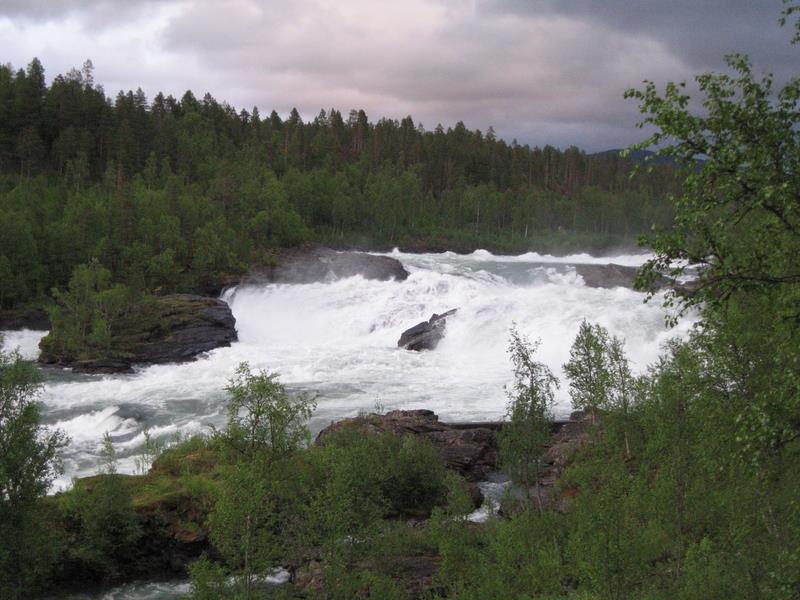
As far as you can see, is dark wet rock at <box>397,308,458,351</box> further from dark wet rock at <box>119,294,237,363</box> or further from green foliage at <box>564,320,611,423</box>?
green foliage at <box>564,320,611,423</box>

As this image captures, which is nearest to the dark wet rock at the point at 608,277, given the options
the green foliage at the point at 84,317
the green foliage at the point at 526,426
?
the green foliage at the point at 526,426

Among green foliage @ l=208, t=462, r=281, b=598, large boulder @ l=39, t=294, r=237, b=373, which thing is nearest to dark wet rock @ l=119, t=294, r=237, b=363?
large boulder @ l=39, t=294, r=237, b=373

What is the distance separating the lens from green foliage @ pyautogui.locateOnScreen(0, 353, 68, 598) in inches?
693

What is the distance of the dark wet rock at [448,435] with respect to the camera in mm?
27953

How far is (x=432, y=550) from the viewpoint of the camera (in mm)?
21469

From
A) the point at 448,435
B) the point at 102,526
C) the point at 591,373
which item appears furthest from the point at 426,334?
the point at 102,526

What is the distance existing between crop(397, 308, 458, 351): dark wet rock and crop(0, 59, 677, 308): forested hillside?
15936 mm

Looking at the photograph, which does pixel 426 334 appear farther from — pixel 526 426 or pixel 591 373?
pixel 526 426

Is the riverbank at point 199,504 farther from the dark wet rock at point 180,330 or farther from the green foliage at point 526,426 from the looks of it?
the dark wet rock at point 180,330

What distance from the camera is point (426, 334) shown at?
49406 mm

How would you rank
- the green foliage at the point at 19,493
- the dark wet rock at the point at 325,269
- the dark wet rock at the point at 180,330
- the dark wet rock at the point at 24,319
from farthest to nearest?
the dark wet rock at the point at 325,269
the dark wet rock at the point at 24,319
the dark wet rock at the point at 180,330
the green foliage at the point at 19,493

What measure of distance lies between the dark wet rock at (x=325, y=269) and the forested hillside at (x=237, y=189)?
2.19 m

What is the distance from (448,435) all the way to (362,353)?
18.4m

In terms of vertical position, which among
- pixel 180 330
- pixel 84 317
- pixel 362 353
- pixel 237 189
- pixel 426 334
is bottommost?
pixel 362 353
